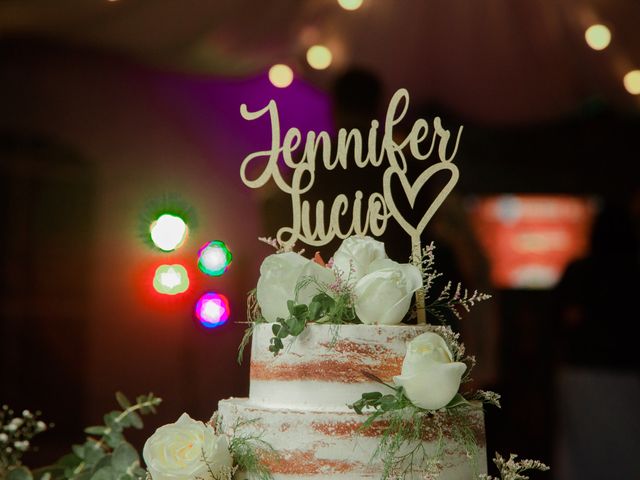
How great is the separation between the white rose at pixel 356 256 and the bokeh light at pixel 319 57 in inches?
114

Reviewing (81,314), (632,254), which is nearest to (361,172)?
(632,254)

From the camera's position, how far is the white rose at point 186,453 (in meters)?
1.51

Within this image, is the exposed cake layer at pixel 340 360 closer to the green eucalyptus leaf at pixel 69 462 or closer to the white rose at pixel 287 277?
the white rose at pixel 287 277

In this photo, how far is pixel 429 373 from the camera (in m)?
1.42

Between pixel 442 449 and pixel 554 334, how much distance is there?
9.13 ft

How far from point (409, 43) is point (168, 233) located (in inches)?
82.5

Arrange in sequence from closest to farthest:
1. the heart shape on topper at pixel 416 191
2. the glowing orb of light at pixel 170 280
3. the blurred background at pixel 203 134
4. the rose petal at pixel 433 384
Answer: the rose petal at pixel 433 384 < the heart shape on topper at pixel 416 191 < the glowing orb of light at pixel 170 280 < the blurred background at pixel 203 134

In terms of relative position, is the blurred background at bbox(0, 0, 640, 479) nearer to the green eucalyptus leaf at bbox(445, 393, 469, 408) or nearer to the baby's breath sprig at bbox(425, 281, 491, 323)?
the baby's breath sprig at bbox(425, 281, 491, 323)

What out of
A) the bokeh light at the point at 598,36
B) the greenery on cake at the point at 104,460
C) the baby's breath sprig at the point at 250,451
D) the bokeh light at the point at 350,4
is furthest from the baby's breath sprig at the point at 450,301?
the bokeh light at the point at 598,36

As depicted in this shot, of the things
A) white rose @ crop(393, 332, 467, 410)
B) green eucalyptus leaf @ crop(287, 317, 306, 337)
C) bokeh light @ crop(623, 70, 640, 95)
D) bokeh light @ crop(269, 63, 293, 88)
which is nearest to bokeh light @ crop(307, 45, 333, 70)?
bokeh light @ crop(269, 63, 293, 88)

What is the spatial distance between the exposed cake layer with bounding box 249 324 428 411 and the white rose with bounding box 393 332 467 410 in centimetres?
11

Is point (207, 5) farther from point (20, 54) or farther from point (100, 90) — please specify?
point (20, 54)

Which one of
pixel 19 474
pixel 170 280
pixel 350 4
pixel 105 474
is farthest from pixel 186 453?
pixel 350 4

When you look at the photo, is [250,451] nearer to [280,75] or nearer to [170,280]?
[170,280]
